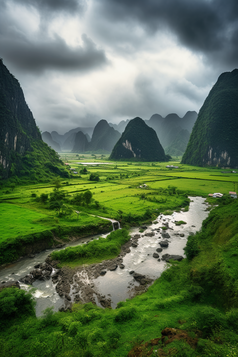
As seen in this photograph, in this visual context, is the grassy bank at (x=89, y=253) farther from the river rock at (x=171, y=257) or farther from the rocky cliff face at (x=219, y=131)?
the rocky cliff face at (x=219, y=131)

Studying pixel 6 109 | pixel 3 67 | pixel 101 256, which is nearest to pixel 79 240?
pixel 101 256

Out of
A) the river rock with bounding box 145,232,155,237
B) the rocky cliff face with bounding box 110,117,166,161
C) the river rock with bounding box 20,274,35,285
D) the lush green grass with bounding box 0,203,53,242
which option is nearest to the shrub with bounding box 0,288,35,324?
the river rock with bounding box 20,274,35,285

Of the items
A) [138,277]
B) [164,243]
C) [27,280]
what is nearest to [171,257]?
[164,243]

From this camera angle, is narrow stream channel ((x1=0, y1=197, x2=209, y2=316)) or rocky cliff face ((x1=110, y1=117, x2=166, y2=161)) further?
rocky cliff face ((x1=110, y1=117, x2=166, y2=161))

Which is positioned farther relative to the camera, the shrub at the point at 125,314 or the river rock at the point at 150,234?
the river rock at the point at 150,234

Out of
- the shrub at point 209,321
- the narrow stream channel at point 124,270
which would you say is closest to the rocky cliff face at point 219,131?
the narrow stream channel at point 124,270

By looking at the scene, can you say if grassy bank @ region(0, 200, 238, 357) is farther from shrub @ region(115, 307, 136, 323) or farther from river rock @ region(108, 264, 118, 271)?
river rock @ region(108, 264, 118, 271)

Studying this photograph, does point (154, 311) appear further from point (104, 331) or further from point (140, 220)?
point (140, 220)
